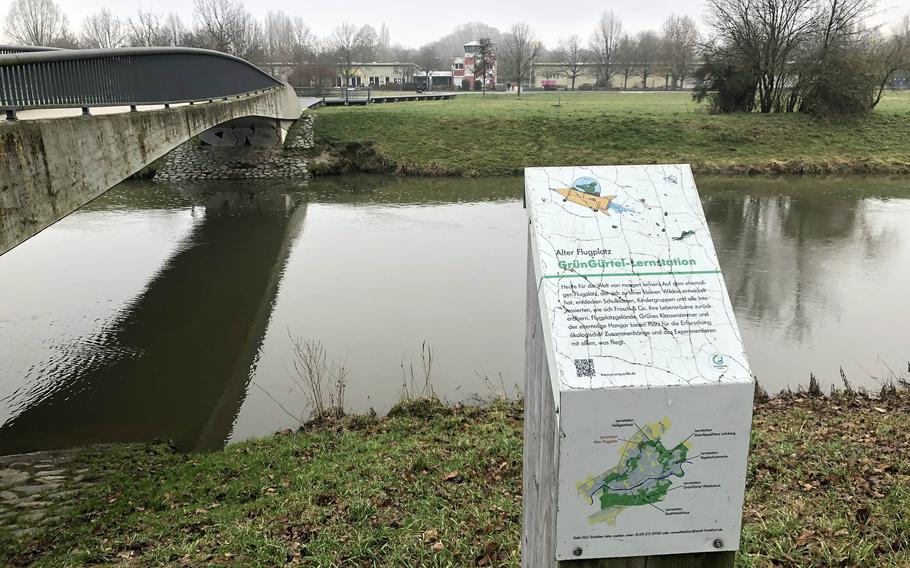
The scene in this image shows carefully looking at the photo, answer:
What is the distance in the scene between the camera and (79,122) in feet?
25.3

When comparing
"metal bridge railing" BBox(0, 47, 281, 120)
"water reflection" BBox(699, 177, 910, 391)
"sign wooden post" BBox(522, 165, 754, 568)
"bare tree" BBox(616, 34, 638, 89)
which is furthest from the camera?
"bare tree" BBox(616, 34, 638, 89)

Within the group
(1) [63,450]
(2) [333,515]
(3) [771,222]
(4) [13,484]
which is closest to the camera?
(2) [333,515]

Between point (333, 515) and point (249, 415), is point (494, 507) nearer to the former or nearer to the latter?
point (333, 515)

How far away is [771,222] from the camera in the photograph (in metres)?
19.6

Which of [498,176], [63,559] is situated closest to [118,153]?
[63,559]

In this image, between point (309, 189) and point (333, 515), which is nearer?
point (333, 515)

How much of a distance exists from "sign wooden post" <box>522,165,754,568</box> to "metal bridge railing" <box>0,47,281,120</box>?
665 centimetres

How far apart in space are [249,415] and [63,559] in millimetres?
3620

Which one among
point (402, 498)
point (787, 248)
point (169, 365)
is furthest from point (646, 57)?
point (402, 498)

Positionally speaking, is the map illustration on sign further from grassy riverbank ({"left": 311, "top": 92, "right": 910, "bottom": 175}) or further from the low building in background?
the low building in background

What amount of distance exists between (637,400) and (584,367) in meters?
0.18

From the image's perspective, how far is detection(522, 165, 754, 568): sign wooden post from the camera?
6.70 ft

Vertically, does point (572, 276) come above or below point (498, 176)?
above

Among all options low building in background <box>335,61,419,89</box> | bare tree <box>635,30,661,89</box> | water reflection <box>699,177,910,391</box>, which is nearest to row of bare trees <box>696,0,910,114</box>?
water reflection <box>699,177,910,391</box>
